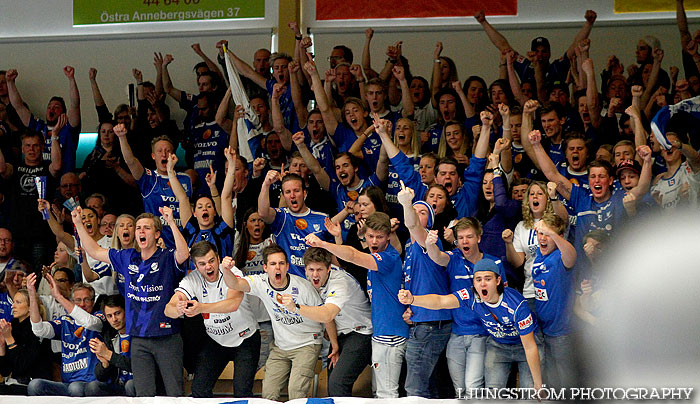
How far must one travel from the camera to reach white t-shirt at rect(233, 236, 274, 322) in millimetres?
6977

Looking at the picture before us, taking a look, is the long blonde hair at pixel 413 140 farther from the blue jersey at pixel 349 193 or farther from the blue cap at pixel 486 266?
the blue cap at pixel 486 266

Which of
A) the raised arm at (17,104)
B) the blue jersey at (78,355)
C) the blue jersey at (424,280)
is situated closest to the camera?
the blue jersey at (424,280)

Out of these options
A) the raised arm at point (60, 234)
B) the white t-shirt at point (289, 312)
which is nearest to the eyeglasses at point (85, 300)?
the raised arm at point (60, 234)

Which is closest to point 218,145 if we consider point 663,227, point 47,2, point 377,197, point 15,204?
point 15,204

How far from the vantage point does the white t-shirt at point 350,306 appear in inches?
259

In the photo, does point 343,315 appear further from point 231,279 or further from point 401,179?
point 401,179

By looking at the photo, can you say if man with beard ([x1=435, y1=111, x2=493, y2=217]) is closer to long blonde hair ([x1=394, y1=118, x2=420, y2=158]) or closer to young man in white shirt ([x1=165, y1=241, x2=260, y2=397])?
long blonde hair ([x1=394, y1=118, x2=420, y2=158])

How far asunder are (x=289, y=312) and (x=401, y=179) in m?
1.73

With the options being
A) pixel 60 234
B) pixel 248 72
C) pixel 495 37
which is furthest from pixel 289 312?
pixel 495 37

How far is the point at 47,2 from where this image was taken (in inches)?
455

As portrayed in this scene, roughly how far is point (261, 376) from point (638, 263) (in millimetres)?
3235

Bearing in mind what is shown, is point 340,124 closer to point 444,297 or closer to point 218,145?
point 218,145

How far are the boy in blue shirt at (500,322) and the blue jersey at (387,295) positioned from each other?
357 millimetres

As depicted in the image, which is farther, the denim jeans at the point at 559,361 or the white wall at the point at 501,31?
the white wall at the point at 501,31
